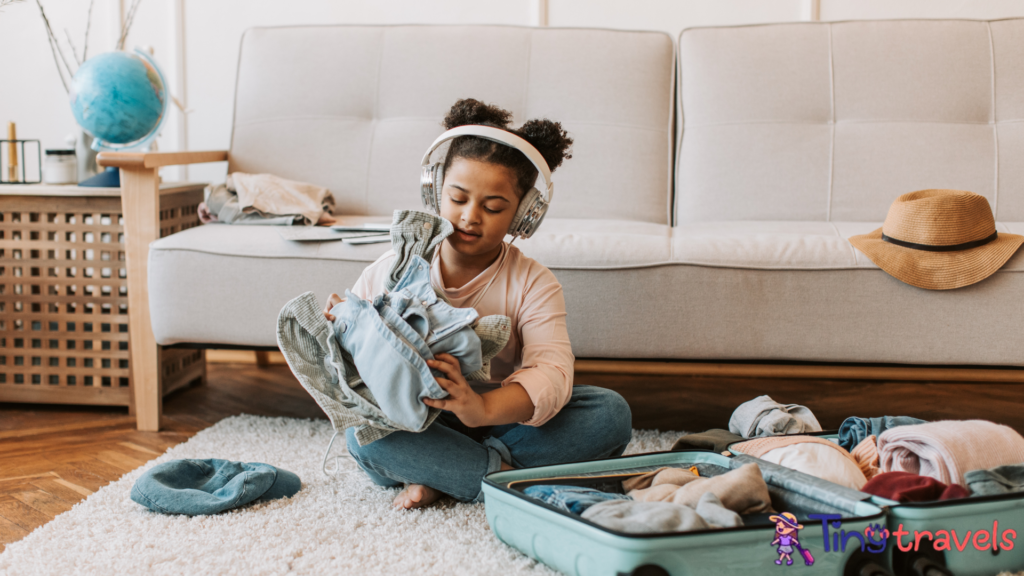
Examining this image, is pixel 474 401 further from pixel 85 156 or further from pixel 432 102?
pixel 85 156

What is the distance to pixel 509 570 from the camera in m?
0.91

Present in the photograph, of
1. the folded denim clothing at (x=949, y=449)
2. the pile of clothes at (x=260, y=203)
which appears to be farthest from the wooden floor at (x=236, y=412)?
the folded denim clothing at (x=949, y=449)

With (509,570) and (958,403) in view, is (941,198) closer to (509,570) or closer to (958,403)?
(958,403)

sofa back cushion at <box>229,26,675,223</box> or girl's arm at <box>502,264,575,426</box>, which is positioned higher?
sofa back cushion at <box>229,26,675,223</box>

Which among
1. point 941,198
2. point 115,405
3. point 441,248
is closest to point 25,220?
point 115,405

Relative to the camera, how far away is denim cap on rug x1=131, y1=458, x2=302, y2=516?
1.08m

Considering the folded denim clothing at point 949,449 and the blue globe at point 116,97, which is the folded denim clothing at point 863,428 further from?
the blue globe at point 116,97

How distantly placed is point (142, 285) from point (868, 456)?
1.32m

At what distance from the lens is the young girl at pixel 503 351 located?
1.07 meters

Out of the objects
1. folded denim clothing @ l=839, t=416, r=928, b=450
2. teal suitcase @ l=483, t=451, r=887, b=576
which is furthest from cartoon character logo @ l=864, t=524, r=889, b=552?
folded denim clothing @ l=839, t=416, r=928, b=450

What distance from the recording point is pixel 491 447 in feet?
3.77

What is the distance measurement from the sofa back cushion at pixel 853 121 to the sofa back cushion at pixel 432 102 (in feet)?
0.43

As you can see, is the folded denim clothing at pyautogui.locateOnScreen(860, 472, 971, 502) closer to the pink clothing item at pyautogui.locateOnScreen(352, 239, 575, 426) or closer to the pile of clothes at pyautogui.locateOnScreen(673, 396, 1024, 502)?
the pile of clothes at pyautogui.locateOnScreen(673, 396, 1024, 502)

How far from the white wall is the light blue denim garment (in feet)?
4.91
